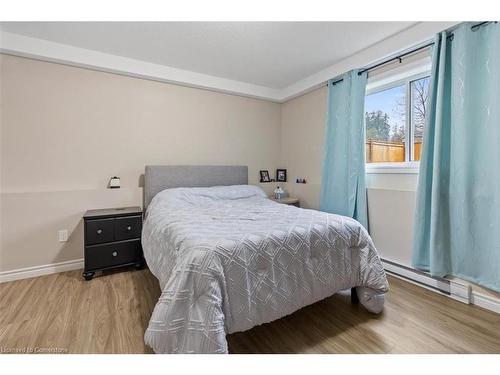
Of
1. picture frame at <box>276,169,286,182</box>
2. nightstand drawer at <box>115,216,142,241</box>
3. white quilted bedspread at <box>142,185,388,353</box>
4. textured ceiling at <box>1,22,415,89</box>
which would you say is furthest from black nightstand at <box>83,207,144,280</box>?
picture frame at <box>276,169,286,182</box>

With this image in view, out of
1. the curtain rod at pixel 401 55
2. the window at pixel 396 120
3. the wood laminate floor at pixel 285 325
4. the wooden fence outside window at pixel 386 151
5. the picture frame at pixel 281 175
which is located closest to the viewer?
the wood laminate floor at pixel 285 325

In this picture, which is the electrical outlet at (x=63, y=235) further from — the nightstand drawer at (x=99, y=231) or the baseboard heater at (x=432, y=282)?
the baseboard heater at (x=432, y=282)

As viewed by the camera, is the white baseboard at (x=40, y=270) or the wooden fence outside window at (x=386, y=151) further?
the wooden fence outside window at (x=386, y=151)

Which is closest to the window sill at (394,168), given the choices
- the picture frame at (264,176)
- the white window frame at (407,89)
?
the white window frame at (407,89)

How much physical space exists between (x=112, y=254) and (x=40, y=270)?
0.77m

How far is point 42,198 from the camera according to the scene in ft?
8.56

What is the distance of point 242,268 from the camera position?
1.42 meters

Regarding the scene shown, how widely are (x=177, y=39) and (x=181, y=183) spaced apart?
159 cm

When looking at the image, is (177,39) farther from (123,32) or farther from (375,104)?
(375,104)

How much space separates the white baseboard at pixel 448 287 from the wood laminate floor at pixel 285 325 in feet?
0.22

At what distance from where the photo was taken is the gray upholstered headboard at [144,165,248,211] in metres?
3.04

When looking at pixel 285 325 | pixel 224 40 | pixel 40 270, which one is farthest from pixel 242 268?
pixel 40 270

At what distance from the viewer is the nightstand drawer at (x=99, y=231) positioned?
2.50m

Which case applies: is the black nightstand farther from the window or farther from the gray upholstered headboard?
the window
